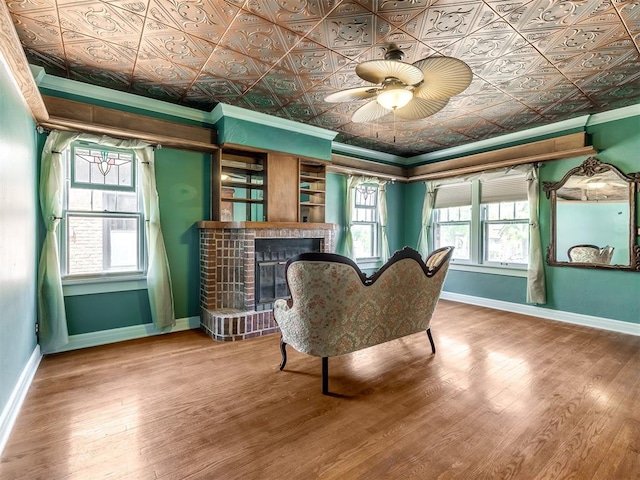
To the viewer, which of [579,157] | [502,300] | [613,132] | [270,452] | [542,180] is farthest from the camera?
[502,300]

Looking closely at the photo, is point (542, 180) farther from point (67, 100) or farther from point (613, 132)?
point (67, 100)

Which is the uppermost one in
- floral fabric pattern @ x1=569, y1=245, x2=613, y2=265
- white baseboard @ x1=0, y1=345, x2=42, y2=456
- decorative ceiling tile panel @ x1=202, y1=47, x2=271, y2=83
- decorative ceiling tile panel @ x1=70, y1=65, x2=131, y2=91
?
decorative ceiling tile panel @ x1=70, y1=65, x2=131, y2=91

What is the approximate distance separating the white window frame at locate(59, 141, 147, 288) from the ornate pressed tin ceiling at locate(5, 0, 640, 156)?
90 centimetres

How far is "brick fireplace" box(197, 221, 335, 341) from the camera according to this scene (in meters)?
3.79

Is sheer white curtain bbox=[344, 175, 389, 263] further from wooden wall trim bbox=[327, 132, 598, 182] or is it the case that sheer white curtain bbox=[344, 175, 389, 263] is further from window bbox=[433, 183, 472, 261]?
window bbox=[433, 183, 472, 261]

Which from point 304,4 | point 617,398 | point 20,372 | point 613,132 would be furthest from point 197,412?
point 613,132

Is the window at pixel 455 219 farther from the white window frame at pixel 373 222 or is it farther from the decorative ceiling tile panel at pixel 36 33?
the decorative ceiling tile panel at pixel 36 33

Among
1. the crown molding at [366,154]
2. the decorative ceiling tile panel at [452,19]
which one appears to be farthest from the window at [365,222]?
the decorative ceiling tile panel at [452,19]

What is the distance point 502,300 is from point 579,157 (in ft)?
7.62

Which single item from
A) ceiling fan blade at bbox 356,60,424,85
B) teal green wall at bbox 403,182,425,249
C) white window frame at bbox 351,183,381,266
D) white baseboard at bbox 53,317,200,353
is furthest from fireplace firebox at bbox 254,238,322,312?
teal green wall at bbox 403,182,425,249

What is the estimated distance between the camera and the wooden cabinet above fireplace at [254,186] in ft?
13.3

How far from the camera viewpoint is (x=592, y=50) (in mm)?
2654

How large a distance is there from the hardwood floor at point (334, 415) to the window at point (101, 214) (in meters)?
0.96

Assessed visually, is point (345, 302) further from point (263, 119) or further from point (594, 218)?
point (594, 218)
